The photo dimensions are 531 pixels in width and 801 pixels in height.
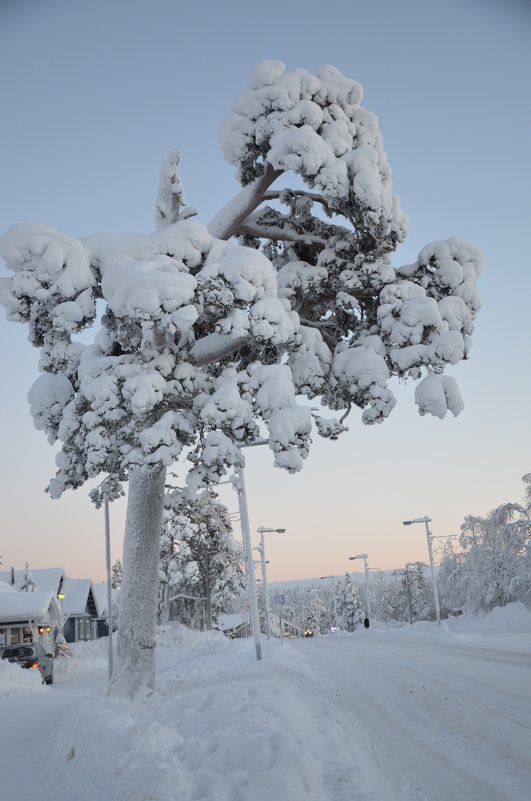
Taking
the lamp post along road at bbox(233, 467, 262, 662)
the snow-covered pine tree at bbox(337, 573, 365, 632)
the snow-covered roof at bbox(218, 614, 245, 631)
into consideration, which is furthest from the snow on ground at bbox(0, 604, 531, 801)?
the snow-covered pine tree at bbox(337, 573, 365, 632)

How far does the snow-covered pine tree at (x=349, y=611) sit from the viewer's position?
8756 centimetres

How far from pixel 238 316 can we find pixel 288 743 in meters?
6.06

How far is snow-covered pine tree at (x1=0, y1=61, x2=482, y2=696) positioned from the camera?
31.9 feet

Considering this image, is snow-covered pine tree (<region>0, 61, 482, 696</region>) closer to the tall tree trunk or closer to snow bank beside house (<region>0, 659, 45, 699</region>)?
the tall tree trunk

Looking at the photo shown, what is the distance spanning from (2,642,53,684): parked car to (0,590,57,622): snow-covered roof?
15641mm

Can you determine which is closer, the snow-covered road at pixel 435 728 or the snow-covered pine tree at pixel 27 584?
the snow-covered road at pixel 435 728

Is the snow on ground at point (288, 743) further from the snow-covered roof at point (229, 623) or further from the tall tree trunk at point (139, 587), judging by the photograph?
the snow-covered roof at point (229, 623)

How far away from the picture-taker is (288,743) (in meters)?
6.15

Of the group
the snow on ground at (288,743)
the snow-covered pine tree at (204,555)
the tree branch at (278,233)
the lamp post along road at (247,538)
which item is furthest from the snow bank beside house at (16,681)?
the snow-covered pine tree at (204,555)

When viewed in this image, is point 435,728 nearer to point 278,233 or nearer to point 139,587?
point 139,587

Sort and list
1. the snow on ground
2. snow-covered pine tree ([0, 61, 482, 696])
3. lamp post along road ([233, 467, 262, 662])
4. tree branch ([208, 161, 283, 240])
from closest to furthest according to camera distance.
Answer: the snow on ground < snow-covered pine tree ([0, 61, 482, 696]) < tree branch ([208, 161, 283, 240]) < lamp post along road ([233, 467, 262, 662])

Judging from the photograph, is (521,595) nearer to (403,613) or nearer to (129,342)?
(129,342)

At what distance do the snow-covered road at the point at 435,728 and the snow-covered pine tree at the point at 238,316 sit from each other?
399 cm

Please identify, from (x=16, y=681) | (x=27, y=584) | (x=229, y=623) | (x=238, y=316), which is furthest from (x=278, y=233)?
(x=229, y=623)
